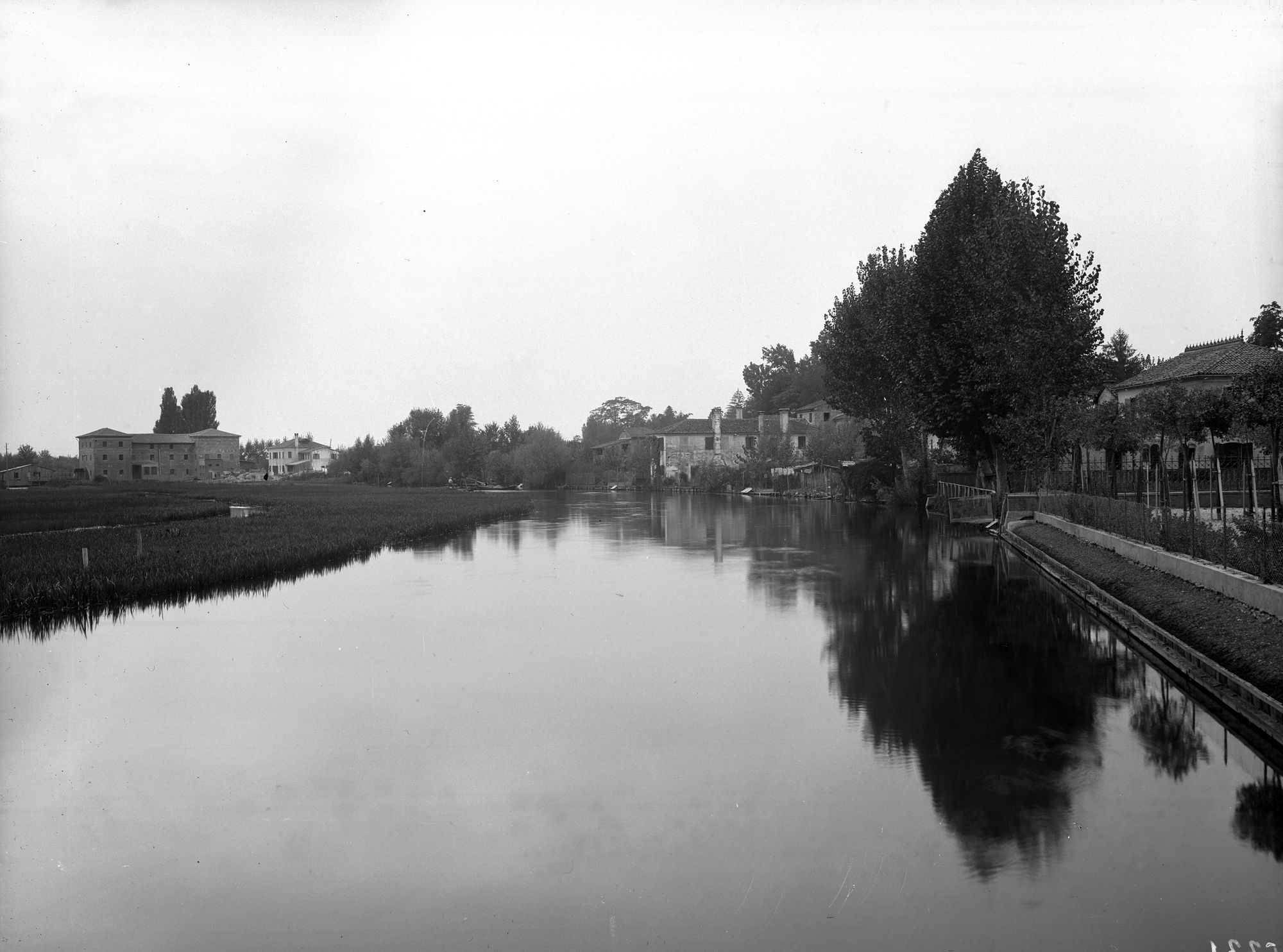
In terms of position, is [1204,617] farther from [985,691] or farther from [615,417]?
[615,417]

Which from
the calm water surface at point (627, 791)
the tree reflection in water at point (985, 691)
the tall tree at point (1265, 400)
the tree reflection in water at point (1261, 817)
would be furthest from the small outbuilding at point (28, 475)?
the tree reflection in water at point (1261, 817)

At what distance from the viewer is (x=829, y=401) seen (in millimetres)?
60719

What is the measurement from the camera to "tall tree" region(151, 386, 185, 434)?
412ft

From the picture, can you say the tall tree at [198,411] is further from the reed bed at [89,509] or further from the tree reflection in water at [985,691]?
the tree reflection in water at [985,691]

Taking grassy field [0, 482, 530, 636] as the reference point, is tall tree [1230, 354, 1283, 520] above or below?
above

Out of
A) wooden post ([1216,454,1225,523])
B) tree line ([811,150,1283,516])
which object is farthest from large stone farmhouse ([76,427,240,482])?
wooden post ([1216,454,1225,523])

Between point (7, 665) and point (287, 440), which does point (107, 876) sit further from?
point (287, 440)

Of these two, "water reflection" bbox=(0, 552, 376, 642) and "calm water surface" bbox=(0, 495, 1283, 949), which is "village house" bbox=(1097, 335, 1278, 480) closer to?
"calm water surface" bbox=(0, 495, 1283, 949)

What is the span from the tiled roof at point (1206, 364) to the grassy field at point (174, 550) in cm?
2701

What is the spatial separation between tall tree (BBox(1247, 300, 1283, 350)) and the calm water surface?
129 feet

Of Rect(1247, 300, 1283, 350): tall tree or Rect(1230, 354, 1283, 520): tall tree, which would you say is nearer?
Rect(1230, 354, 1283, 520): tall tree

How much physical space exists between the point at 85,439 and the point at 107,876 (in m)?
123

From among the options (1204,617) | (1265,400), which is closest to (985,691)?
(1204,617)

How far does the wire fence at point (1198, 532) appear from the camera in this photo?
12.0 meters
